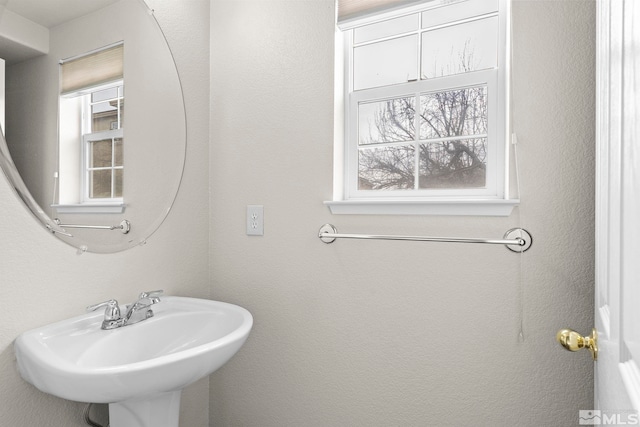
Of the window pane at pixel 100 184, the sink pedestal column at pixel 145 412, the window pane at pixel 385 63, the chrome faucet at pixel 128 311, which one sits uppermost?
the window pane at pixel 385 63

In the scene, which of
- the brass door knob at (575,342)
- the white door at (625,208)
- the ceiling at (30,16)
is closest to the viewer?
the white door at (625,208)

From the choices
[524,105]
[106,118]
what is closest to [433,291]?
[524,105]

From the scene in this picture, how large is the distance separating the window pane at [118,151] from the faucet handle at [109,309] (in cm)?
46

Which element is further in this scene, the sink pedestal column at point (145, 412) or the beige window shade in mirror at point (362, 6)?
the beige window shade in mirror at point (362, 6)

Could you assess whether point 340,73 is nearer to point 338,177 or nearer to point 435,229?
point 338,177

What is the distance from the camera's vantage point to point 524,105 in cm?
116

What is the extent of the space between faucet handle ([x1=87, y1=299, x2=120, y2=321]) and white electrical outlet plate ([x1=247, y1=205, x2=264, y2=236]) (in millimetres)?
578

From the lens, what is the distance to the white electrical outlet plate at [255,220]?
5.20 ft

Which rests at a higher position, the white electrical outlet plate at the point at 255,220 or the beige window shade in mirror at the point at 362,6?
the beige window shade in mirror at the point at 362,6

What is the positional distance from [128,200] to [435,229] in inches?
42.0

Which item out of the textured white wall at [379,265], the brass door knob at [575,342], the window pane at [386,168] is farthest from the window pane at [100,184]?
the brass door knob at [575,342]

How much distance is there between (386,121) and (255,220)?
664 millimetres

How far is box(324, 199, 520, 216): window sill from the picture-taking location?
1.18 meters

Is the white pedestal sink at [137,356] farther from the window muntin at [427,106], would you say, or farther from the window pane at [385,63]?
the window pane at [385,63]
